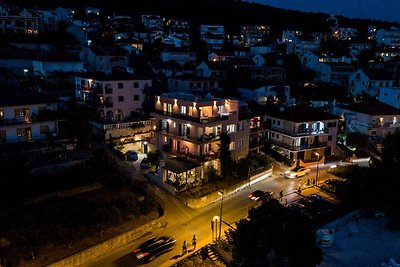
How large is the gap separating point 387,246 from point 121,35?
7402 centimetres

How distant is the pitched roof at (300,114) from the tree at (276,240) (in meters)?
23.6

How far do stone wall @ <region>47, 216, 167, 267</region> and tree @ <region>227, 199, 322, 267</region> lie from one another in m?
8.04

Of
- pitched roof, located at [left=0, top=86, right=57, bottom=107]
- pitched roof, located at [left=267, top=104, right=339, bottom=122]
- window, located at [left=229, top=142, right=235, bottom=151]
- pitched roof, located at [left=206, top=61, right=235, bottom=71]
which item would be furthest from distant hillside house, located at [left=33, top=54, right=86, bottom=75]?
pitched roof, located at [left=267, top=104, right=339, bottom=122]

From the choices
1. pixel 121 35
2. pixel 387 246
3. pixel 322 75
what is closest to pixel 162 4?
pixel 121 35

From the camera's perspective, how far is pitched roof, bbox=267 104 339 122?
43.2 metres

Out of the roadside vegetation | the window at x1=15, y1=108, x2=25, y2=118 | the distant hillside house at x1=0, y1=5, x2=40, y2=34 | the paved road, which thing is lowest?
the paved road

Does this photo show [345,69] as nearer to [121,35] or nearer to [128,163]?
[121,35]

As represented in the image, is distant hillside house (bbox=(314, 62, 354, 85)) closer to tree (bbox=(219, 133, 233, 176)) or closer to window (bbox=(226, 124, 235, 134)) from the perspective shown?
window (bbox=(226, 124, 235, 134))

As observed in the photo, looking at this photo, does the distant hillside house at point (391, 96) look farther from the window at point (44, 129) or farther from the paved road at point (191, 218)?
the window at point (44, 129)

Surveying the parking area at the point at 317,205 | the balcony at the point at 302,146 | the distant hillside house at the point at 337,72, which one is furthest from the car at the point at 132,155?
the distant hillside house at the point at 337,72

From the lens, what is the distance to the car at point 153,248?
23.3 meters

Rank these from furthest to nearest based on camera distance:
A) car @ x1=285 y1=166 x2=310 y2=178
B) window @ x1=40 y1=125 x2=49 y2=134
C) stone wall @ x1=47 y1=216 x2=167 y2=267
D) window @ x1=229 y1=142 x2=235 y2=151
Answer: car @ x1=285 y1=166 x2=310 y2=178 → window @ x1=229 y1=142 x2=235 y2=151 → window @ x1=40 y1=125 x2=49 y2=134 → stone wall @ x1=47 y1=216 x2=167 y2=267

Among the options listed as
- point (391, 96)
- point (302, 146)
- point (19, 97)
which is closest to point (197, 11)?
point (391, 96)

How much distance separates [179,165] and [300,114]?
Result: 750 inches
